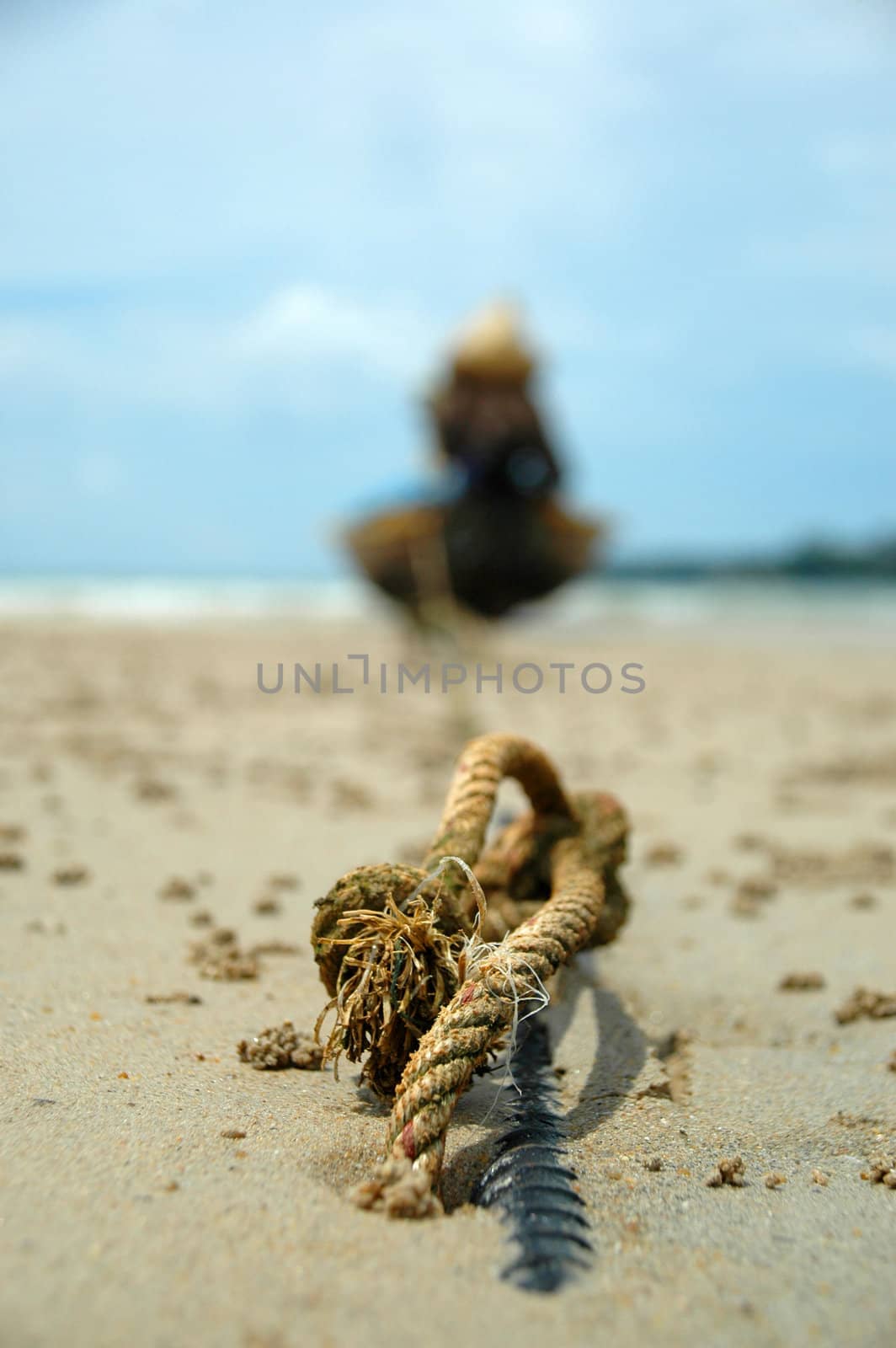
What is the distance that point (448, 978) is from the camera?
169cm

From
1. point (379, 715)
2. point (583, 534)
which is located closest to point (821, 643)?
point (583, 534)

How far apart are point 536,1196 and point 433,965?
37 centimetres

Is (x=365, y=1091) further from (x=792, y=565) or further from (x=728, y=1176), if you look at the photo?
(x=792, y=565)

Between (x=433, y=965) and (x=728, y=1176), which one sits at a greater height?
(x=433, y=965)

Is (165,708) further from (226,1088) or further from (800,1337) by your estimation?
(800,1337)

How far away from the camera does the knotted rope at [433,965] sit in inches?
59.9

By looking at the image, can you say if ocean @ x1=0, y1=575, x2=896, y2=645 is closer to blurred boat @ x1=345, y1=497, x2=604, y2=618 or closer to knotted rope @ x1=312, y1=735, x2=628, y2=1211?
blurred boat @ x1=345, y1=497, x2=604, y2=618

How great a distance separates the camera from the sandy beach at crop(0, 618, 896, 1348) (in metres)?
1.24

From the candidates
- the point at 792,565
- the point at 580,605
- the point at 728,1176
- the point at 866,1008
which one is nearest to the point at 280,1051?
the point at 728,1176

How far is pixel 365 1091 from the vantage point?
184 centimetres

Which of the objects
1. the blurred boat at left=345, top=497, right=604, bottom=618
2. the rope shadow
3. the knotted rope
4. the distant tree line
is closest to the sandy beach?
the rope shadow

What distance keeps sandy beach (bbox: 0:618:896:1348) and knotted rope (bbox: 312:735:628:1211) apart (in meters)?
0.13

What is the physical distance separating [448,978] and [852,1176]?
0.68 meters

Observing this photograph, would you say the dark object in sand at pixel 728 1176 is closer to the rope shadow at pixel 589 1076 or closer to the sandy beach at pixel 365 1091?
the sandy beach at pixel 365 1091
